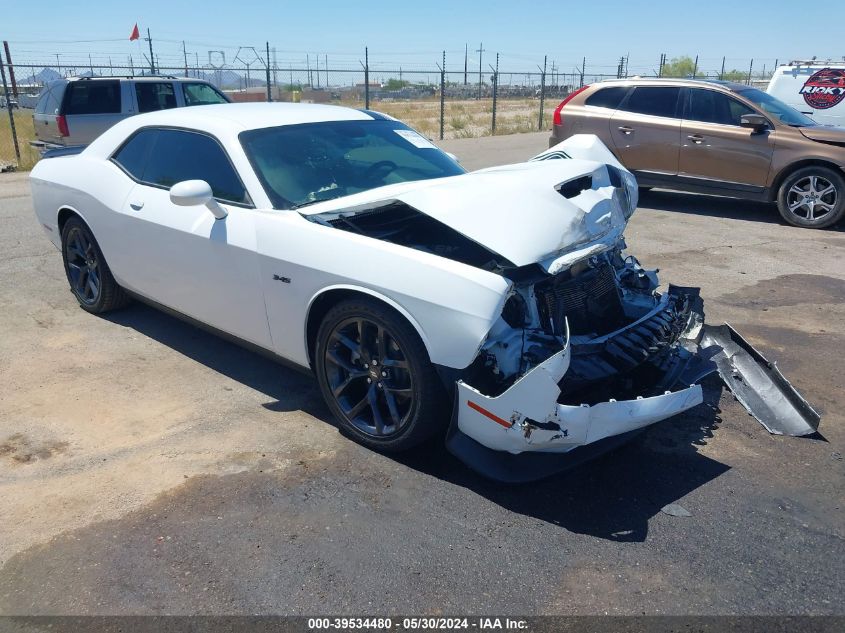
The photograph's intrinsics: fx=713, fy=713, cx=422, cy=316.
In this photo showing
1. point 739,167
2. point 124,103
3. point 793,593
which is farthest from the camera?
point 124,103

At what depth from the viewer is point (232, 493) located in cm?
334

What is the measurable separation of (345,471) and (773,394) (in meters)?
2.46

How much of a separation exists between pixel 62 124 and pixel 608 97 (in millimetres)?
9322

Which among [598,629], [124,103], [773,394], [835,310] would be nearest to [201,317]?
[598,629]

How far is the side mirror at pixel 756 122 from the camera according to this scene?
8.96 meters

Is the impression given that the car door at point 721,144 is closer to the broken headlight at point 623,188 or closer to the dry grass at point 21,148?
the broken headlight at point 623,188

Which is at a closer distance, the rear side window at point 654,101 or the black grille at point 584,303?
the black grille at point 584,303

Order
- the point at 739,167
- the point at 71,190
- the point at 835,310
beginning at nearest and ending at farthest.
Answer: the point at 71,190 → the point at 835,310 → the point at 739,167

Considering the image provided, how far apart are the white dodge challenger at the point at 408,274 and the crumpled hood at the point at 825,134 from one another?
17.4ft

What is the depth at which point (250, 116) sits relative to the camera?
450cm

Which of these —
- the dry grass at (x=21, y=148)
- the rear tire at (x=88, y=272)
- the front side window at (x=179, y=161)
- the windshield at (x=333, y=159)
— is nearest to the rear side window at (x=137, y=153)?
the front side window at (x=179, y=161)

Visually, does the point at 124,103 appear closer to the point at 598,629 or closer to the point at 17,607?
the point at 17,607

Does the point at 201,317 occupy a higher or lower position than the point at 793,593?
higher

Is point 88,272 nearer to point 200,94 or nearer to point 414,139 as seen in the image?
point 414,139
